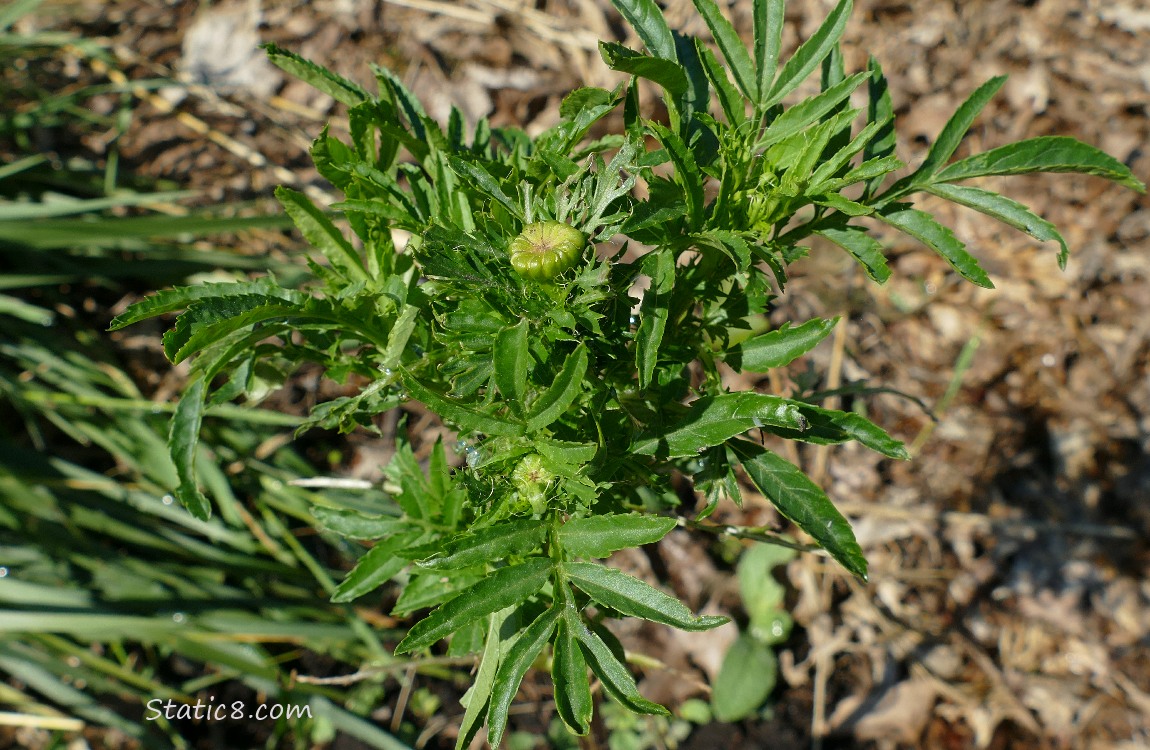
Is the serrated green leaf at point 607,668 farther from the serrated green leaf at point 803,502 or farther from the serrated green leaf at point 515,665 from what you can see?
the serrated green leaf at point 803,502

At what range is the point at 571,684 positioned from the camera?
100 centimetres

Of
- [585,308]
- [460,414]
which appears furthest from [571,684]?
[585,308]

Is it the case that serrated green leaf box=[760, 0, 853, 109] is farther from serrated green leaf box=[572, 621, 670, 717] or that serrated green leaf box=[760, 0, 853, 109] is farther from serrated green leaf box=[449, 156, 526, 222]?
serrated green leaf box=[572, 621, 670, 717]

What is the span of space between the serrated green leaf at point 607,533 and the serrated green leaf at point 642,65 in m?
0.54

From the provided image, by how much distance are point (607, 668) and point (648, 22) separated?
2.82 feet

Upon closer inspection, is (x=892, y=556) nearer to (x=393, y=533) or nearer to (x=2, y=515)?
(x=393, y=533)

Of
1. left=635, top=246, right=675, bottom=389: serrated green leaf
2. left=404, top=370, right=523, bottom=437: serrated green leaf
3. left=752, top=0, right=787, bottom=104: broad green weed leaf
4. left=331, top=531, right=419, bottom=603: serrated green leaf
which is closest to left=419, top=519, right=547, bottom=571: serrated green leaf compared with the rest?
left=404, top=370, right=523, bottom=437: serrated green leaf

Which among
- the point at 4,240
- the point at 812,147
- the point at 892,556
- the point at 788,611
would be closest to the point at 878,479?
the point at 892,556

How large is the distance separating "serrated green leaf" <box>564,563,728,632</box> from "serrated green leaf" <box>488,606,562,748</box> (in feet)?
0.20

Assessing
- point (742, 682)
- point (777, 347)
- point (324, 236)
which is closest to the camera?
point (777, 347)

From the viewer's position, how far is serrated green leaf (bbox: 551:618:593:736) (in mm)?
978

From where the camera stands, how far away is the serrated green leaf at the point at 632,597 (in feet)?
3.09

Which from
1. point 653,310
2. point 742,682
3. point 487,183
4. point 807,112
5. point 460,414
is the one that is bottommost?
point 742,682

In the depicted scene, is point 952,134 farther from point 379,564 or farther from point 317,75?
point 379,564
